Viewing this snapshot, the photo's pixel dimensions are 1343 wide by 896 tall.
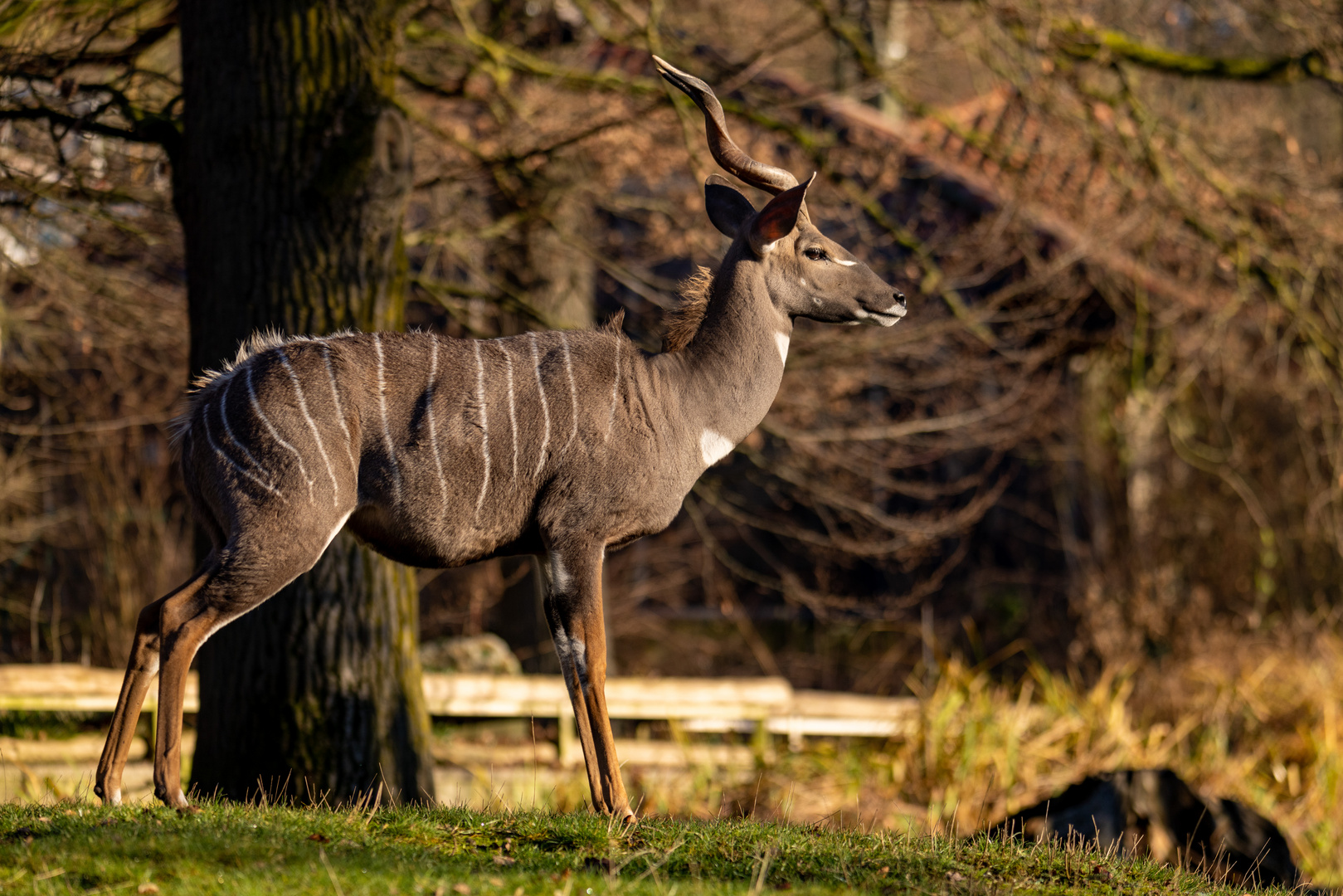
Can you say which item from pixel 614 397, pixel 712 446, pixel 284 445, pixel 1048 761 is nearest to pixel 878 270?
pixel 1048 761

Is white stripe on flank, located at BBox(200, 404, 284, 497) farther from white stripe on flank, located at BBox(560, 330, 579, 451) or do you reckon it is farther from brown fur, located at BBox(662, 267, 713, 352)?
brown fur, located at BBox(662, 267, 713, 352)

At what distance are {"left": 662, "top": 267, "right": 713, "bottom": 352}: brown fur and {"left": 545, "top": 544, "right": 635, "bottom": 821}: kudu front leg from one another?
94 centimetres

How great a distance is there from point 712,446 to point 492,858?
1.66 m

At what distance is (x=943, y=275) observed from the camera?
9.25m

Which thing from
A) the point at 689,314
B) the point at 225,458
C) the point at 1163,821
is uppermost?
the point at 689,314

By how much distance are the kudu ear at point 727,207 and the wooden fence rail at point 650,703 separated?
4950 mm

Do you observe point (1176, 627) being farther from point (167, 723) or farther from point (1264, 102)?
point (167, 723)

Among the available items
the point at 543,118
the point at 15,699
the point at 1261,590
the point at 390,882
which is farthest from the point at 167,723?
the point at 1261,590

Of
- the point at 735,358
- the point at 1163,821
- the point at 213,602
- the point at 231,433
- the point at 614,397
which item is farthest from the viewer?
the point at 1163,821

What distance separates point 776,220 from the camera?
15.6 feet

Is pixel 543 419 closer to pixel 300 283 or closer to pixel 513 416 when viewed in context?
pixel 513 416

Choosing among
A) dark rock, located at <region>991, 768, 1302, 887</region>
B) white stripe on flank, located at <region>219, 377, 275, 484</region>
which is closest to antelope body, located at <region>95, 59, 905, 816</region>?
white stripe on flank, located at <region>219, 377, 275, 484</region>

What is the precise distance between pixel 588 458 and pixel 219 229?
250 centimetres

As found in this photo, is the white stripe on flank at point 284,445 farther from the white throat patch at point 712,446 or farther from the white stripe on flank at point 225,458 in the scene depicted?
the white throat patch at point 712,446
